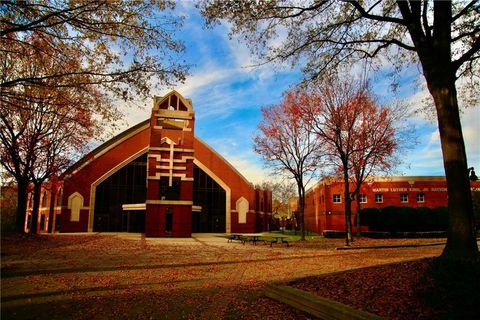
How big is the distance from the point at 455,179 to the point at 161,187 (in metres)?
28.8

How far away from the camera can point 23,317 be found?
6336mm

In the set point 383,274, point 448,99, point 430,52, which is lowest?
point 383,274

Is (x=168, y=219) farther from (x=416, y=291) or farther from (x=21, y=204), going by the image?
(x=416, y=291)

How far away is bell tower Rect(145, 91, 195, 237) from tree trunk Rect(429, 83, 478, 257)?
26452mm

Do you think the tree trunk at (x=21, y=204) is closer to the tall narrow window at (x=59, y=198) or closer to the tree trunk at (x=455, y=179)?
the tall narrow window at (x=59, y=198)

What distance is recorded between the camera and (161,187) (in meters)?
33.9

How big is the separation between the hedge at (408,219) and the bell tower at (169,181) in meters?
17.5

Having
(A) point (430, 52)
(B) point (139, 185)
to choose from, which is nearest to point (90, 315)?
(A) point (430, 52)

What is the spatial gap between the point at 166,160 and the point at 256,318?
27.4 meters

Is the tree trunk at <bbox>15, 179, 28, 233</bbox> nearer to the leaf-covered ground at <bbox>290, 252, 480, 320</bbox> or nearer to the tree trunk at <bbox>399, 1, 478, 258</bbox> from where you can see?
the leaf-covered ground at <bbox>290, 252, 480, 320</bbox>

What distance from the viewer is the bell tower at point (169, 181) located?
31469 millimetres

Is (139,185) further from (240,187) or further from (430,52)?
(430,52)

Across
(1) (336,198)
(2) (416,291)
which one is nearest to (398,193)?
(1) (336,198)

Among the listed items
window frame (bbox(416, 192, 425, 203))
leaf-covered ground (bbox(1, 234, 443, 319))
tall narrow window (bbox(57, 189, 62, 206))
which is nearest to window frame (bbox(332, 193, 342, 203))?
window frame (bbox(416, 192, 425, 203))
